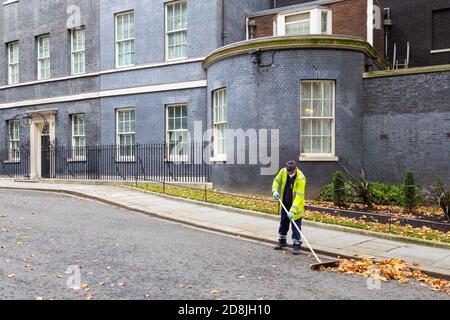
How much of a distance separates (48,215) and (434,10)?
19.1 meters

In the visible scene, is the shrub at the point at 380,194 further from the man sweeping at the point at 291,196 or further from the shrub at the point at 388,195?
the man sweeping at the point at 291,196

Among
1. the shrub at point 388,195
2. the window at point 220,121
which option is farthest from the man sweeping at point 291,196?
the window at point 220,121

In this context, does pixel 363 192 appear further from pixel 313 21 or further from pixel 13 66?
pixel 13 66

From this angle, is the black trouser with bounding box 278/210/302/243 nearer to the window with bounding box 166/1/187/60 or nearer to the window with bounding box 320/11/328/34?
the window with bounding box 166/1/187/60

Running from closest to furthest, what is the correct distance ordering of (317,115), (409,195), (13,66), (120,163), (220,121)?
(409,195) < (317,115) < (220,121) < (120,163) < (13,66)

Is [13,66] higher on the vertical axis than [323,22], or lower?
lower

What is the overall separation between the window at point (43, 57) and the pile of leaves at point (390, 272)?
2154 centimetres

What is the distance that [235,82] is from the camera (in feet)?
53.5

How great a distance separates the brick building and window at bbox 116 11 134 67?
63 millimetres

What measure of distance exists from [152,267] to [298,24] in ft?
51.3

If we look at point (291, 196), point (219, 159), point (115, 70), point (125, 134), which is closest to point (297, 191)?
point (291, 196)

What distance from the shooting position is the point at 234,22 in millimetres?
20391

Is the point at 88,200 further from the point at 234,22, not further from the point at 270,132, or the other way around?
the point at 234,22

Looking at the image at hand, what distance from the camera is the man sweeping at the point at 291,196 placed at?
8.39 metres
